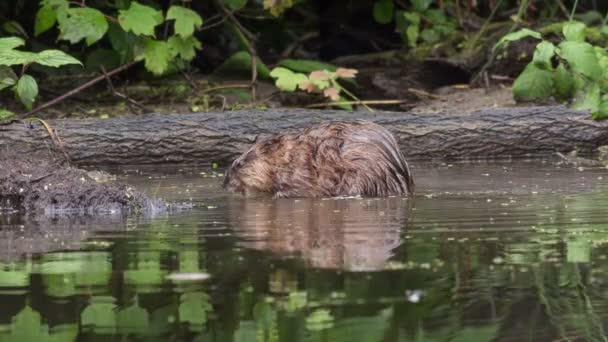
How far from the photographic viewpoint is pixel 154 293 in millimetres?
4309

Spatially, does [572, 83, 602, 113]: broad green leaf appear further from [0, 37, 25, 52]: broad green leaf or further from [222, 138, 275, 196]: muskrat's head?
[0, 37, 25, 52]: broad green leaf

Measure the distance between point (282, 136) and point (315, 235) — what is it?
2.55 m

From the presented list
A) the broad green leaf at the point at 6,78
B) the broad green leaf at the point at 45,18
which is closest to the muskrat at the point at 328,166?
the broad green leaf at the point at 6,78

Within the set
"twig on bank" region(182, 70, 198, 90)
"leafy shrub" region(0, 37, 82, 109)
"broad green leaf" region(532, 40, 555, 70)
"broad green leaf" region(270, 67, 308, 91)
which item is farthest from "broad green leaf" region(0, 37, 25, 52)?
"broad green leaf" region(532, 40, 555, 70)

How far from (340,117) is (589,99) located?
208 centimetres

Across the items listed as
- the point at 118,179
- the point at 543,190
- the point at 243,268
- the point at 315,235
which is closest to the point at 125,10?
the point at 118,179

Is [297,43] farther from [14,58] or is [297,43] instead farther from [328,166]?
[328,166]

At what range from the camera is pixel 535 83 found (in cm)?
1105

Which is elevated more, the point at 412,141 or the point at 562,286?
the point at 412,141

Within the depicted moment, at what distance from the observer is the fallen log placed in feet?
32.3

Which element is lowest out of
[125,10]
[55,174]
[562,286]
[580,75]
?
[562,286]

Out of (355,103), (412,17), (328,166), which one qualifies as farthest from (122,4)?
(328,166)

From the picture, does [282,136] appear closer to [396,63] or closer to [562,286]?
[562,286]

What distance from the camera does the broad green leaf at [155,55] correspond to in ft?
38.9
